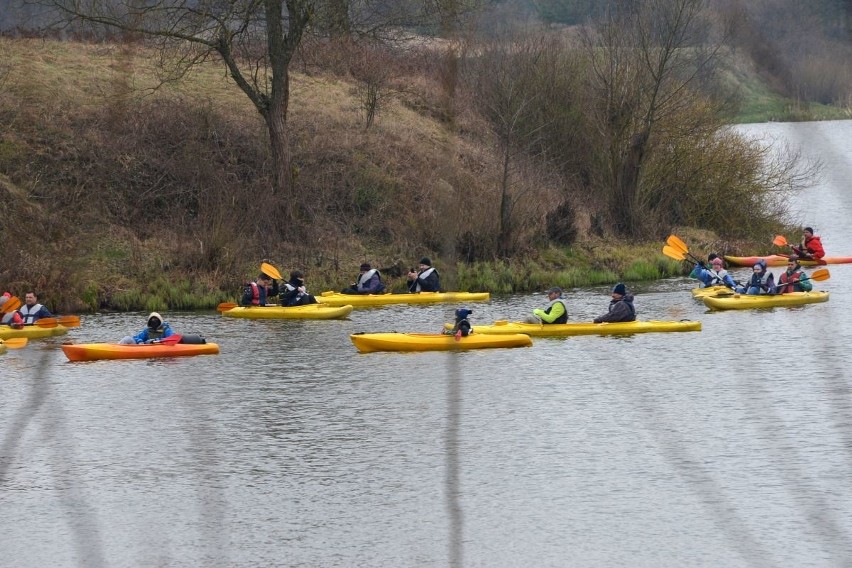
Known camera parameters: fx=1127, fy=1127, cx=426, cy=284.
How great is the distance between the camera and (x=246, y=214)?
3066cm

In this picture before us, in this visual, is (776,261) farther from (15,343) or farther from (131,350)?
(15,343)

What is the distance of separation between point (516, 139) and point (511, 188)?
3.59 metres

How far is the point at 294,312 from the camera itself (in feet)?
82.4

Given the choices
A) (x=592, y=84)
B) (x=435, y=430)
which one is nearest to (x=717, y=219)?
(x=592, y=84)

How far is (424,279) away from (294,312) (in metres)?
3.46

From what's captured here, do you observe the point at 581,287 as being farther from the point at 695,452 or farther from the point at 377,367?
the point at 695,452

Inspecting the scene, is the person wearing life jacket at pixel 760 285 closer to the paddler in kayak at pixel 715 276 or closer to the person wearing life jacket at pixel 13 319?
the paddler in kayak at pixel 715 276

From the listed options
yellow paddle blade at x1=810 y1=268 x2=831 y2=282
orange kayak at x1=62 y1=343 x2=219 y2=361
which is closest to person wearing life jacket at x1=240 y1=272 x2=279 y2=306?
orange kayak at x1=62 y1=343 x2=219 y2=361

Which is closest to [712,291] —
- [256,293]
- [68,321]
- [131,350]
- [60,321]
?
[256,293]

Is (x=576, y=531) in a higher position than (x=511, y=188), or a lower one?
lower

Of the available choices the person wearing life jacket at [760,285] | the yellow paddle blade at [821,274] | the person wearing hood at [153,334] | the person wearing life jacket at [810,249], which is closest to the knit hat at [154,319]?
the person wearing hood at [153,334]

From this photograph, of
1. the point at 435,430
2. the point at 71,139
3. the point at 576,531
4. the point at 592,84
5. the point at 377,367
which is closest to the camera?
the point at 576,531

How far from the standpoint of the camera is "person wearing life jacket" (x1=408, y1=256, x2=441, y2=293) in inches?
1058

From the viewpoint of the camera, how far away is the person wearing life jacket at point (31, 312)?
904 inches
